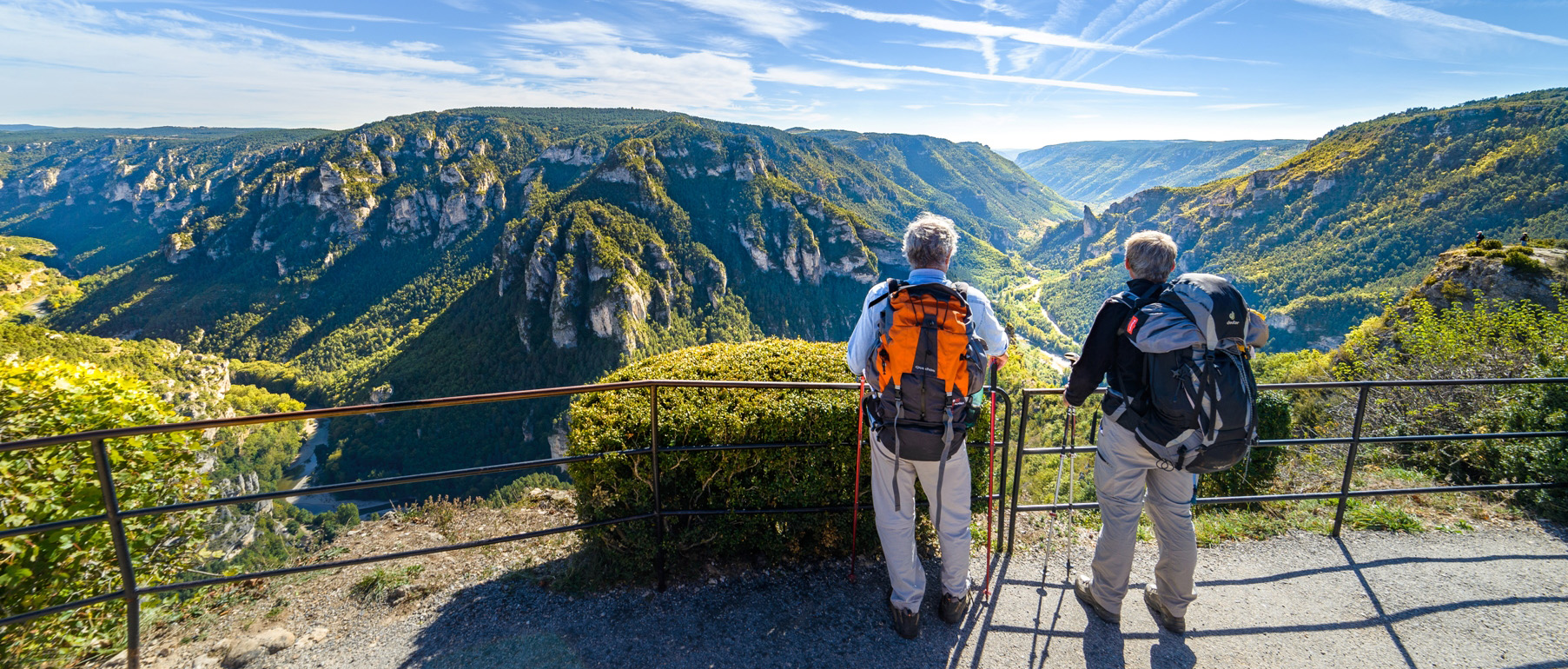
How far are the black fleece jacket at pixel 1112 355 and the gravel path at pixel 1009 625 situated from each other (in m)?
1.48

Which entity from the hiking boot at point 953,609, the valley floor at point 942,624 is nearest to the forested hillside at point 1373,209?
the valley floor at point 942,624

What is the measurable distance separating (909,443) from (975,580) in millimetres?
1573

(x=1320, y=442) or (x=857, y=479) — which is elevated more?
(x=1320, y=442)

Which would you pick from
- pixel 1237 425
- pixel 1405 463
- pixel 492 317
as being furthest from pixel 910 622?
pixel 492 317

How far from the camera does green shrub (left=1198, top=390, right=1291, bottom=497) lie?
1091cm

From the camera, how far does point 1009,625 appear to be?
11.2 ft

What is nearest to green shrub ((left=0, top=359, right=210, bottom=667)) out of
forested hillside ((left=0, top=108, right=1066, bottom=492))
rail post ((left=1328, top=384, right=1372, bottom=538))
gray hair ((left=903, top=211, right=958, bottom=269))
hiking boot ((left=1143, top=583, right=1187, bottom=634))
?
gray hair ((left=903, top=211, right=958, bottom=269))

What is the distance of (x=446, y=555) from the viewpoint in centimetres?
446

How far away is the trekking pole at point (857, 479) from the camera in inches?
139

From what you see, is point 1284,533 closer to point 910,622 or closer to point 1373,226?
point 910,622

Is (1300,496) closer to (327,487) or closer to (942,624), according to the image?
(942,624)

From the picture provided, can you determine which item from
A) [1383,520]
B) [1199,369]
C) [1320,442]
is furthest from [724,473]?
[1383,520]

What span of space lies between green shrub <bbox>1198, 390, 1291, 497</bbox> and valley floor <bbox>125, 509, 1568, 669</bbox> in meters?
6.47

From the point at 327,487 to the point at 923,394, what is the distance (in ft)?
11.5
